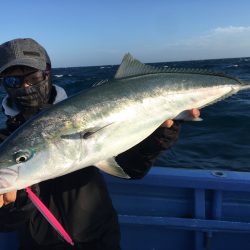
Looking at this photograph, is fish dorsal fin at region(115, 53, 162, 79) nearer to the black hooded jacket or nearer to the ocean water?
the black hooded jacket

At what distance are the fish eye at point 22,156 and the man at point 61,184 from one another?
2.01 feet

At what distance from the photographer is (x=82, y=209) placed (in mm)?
3039

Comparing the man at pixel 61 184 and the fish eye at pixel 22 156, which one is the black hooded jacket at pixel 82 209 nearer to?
the man at pixel 61 184

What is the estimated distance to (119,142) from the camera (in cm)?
261

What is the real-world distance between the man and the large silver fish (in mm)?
253

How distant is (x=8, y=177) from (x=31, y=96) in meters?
0.87

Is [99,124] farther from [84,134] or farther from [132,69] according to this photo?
[132,69]

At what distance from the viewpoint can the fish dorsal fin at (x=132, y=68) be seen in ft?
9.55

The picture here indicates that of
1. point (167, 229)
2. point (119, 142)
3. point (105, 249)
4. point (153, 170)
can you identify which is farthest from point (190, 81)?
point (167, 229)

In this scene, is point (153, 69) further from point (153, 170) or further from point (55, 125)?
point (153, 170)

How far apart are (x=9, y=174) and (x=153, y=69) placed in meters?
1.37

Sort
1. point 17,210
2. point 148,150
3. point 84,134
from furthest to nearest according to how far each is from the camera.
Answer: point 148,150, point 17,210, point 84,134

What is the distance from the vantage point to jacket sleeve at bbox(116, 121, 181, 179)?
9.99 feet

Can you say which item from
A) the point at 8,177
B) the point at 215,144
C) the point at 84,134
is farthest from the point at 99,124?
the point at 215,144
